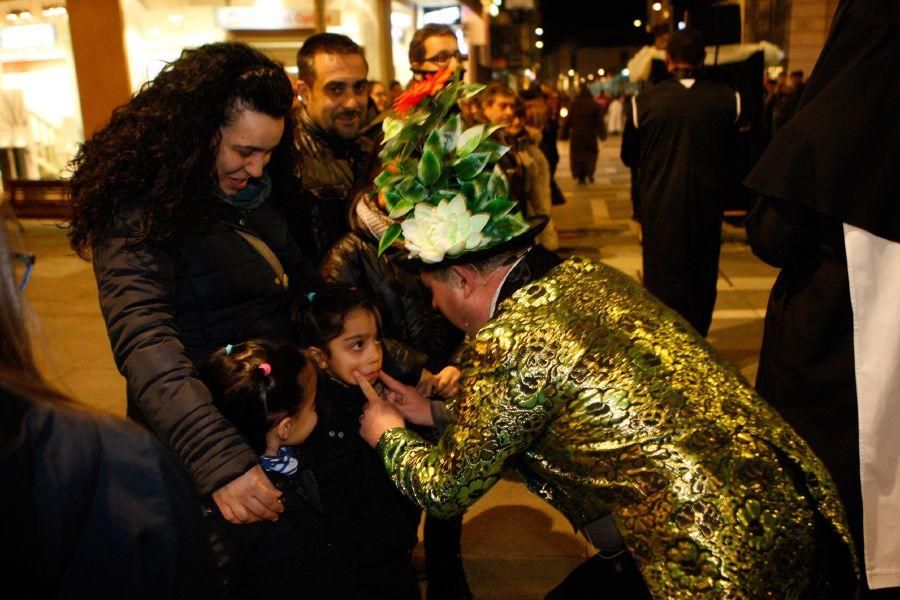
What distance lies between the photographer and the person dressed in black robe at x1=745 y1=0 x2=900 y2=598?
2.34m

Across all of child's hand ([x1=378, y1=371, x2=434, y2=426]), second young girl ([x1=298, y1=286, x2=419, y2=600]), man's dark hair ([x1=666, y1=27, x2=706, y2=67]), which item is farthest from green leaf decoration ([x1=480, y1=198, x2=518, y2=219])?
man's dark hair ([x1=666, y1=27, x2=706, y2=67])

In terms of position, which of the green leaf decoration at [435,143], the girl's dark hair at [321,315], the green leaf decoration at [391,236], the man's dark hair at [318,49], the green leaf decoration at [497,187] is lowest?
the girl's dark hair at [321,315]

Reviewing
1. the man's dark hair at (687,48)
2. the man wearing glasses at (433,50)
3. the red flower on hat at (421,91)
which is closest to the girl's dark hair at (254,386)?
the red flower on hat at (421,91)

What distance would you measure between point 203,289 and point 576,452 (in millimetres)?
1177

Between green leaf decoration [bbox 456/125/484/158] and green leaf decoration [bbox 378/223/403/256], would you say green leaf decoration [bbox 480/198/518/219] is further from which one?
green leaf decoration [bbox 378/223/403/256]

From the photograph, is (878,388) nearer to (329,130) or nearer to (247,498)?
(247,498)

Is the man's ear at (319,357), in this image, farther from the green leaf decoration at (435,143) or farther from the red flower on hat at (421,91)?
the green leaf decoration at (435,143)

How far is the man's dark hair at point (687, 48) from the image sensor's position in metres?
6.20

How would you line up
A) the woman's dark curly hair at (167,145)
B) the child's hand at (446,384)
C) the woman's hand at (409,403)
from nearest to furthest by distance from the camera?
1. the woman's dark curly hair at (167,145)
2. the woman's hand at (409,403)
3. the child's hand at (446,384)

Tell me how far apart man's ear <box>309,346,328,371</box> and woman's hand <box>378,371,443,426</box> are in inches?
12.4

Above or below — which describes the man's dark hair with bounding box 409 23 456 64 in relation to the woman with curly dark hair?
above

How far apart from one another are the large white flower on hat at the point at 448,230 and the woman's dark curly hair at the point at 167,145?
73cm

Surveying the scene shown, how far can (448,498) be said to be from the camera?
1.89 meters

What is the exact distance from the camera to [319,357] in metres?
2.82
